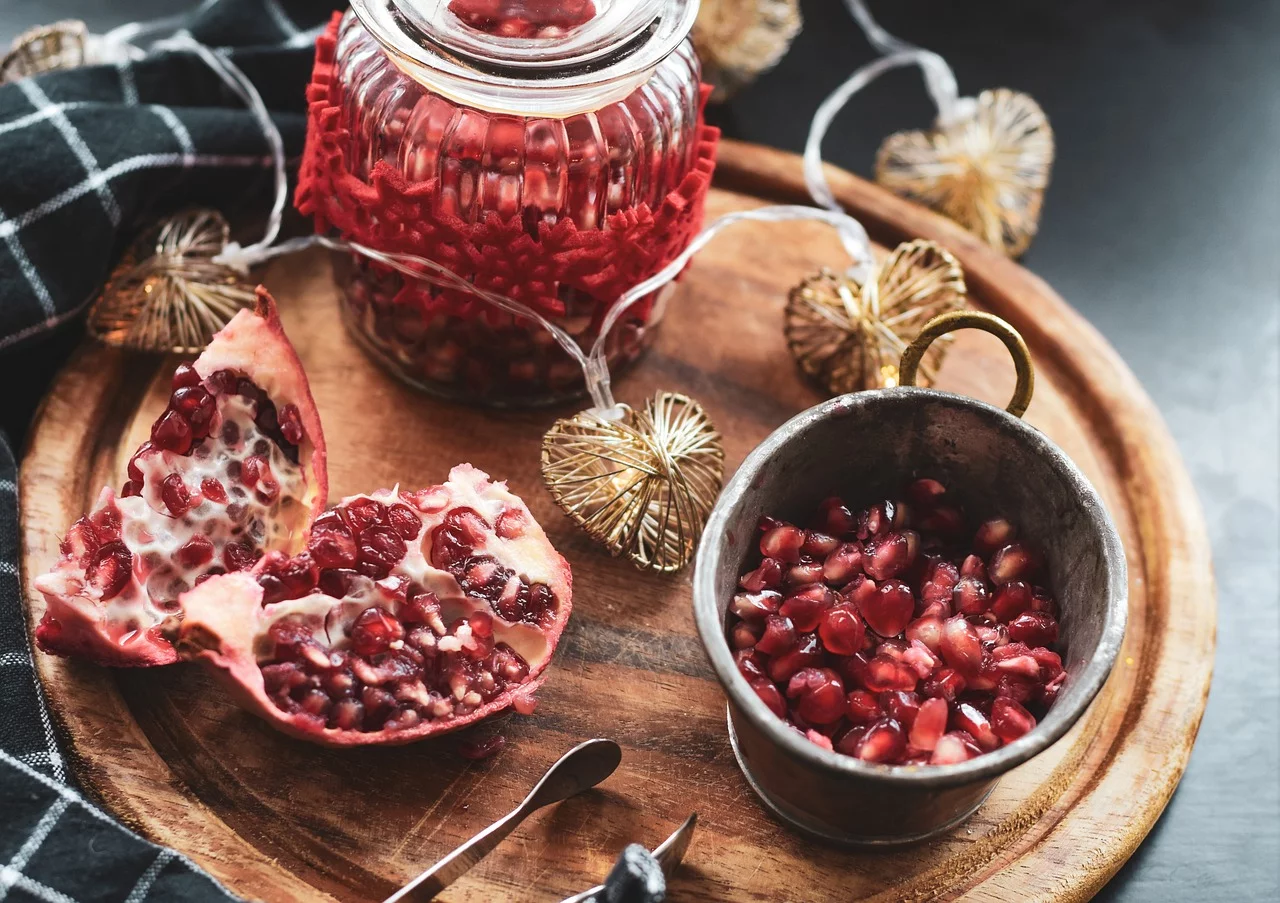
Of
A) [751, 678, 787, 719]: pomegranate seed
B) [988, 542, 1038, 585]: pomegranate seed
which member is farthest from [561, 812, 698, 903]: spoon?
[988, 542, 1038, 585]: pomegranate seed

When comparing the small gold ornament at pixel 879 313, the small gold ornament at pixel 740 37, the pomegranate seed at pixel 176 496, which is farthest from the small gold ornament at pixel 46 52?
the small gold ornament at pixel 879 313

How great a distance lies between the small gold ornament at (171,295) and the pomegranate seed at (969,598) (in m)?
1.05

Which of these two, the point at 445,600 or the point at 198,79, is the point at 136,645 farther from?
the point at 198,79

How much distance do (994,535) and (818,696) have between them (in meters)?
0.34

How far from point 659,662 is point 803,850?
29cm

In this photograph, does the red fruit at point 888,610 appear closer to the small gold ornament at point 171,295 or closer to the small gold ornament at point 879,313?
the small gold ornament at point 879,313

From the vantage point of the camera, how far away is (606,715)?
1.57m

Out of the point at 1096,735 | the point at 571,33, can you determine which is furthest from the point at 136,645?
the point at 1096,735

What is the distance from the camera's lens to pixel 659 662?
1623 millimetres

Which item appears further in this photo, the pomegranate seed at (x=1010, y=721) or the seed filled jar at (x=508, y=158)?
the seed filled jar at (x=508, y=158)

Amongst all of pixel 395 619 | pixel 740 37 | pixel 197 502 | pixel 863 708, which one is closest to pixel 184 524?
pixel 197 502

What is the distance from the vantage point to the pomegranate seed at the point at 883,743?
1.34m

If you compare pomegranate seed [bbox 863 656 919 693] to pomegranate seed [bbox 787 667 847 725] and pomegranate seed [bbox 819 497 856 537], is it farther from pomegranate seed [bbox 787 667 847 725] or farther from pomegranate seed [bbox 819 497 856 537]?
pomegranate seed [bbox 819 497 856 537]

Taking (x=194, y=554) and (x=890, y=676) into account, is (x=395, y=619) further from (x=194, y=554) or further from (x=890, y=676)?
(x=890, y=676)
